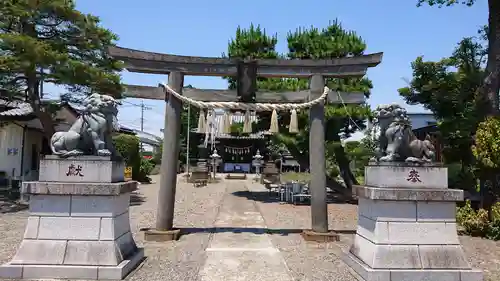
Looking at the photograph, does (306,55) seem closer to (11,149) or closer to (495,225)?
(495,225)

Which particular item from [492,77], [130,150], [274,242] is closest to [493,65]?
[492,77]

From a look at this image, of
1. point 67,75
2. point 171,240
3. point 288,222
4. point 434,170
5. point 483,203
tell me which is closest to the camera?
point 434,170

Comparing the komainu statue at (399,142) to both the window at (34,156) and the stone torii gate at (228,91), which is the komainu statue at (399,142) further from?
the window at (34,156)

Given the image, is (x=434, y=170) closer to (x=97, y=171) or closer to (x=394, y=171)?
(x=394, y=171)

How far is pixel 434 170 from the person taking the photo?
19.3 ft

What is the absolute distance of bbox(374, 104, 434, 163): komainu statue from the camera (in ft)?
19.5

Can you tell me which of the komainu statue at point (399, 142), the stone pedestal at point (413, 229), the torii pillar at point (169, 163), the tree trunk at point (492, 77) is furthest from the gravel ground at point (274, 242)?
the komainu statue at point (399, 142)

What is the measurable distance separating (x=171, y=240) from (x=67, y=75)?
7.20 meters

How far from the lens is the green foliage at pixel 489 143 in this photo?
903cm

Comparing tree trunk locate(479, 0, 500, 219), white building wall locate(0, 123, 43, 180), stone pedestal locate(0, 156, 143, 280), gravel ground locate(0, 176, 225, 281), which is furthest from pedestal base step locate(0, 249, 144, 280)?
white building wall locate(0, 123, 43, 180)

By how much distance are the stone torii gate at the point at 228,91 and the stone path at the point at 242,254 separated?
4.07 ft

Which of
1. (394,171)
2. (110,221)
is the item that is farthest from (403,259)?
(110,221)

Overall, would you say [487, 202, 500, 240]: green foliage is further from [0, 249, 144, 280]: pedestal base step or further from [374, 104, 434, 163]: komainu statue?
[0, 249, 144, 280]: pedestal base step

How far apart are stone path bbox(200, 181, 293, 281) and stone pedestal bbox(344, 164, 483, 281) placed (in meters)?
1.43
